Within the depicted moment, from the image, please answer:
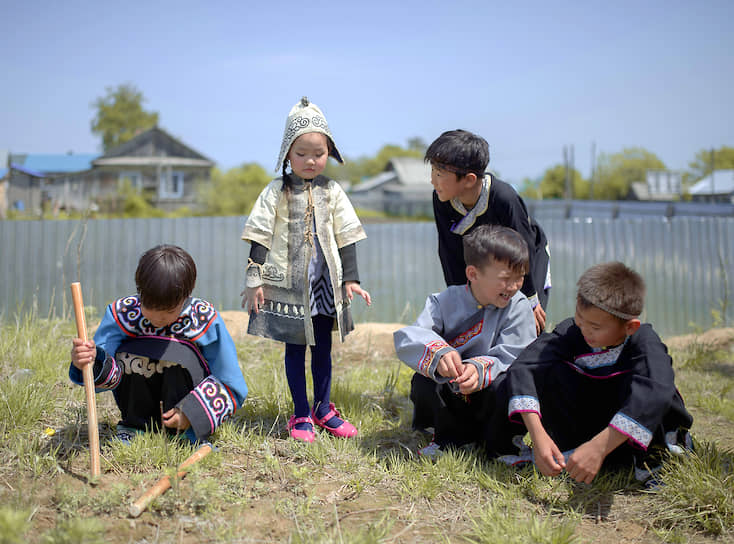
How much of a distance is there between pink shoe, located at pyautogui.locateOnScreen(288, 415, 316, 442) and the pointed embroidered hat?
4.08 ft

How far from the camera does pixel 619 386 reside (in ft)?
7.51

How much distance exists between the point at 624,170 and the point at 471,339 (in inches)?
2226

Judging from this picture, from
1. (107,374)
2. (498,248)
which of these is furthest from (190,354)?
(498,248)

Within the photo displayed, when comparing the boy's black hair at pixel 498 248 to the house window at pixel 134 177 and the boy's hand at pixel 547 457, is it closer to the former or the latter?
the boy's hand at pixel 547 457

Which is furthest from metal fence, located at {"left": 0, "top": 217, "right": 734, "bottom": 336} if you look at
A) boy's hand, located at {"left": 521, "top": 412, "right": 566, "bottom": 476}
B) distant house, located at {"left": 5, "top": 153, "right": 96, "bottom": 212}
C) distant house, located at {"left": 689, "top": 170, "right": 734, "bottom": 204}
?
distant house, located at {"left": 689, "top": 170, "right": 734, "bottom": 204}

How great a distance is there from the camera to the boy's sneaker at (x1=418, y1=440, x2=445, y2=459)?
257 centimetres

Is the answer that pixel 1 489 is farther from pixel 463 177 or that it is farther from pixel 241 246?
pixel 241 246

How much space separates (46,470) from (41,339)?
1979 mm

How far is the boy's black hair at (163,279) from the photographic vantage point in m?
2.26

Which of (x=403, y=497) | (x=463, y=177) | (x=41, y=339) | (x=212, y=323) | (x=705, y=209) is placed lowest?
(x=403, y=497)

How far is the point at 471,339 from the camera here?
2.57 metres

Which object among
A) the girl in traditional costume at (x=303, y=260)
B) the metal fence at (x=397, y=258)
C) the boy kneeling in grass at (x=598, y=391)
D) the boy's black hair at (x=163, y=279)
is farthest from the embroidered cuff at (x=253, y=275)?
the metal fence at (x=397, y=258)

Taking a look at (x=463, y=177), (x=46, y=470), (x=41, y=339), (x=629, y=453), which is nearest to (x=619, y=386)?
(x=629, y=453)

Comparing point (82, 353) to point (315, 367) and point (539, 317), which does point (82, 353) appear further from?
point (539, 317)
